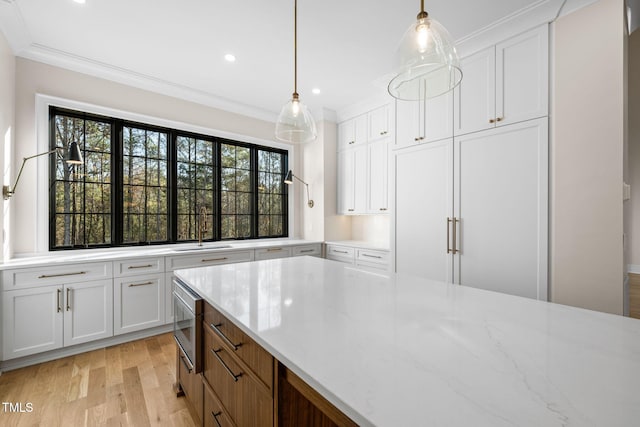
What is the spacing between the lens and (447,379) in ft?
2.05

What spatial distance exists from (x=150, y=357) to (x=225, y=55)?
113 inches

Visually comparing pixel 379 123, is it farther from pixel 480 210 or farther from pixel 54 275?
pixel 54 275

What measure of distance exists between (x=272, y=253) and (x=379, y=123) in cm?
222

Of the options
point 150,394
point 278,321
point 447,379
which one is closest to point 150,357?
point 150,394

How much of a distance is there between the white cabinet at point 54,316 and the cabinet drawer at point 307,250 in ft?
6.93

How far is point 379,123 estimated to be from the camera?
3736 mm

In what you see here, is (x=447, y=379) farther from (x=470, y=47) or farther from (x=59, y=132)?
(x=59, y=132)

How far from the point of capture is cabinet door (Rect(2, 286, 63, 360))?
7.28 ft

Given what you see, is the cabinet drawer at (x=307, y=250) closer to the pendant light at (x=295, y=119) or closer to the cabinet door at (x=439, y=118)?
the cabinet door at (x=439, y=118)

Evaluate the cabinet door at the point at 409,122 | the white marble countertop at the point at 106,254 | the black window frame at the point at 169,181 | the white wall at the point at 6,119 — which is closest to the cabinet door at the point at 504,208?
the cabinet door at the point at 409,122

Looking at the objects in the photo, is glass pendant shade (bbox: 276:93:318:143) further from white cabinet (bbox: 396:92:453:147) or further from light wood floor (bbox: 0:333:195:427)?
light wood floor (bbox: 0:333:195:427)

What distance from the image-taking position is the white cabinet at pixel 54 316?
7.34 ft

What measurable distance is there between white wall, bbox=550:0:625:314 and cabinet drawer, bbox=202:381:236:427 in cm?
228

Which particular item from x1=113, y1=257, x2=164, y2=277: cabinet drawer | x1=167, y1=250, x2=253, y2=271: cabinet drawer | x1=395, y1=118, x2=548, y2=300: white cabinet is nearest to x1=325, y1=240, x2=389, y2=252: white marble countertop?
x1=395, y1=118, x2=548, y2=300: white cabinet
